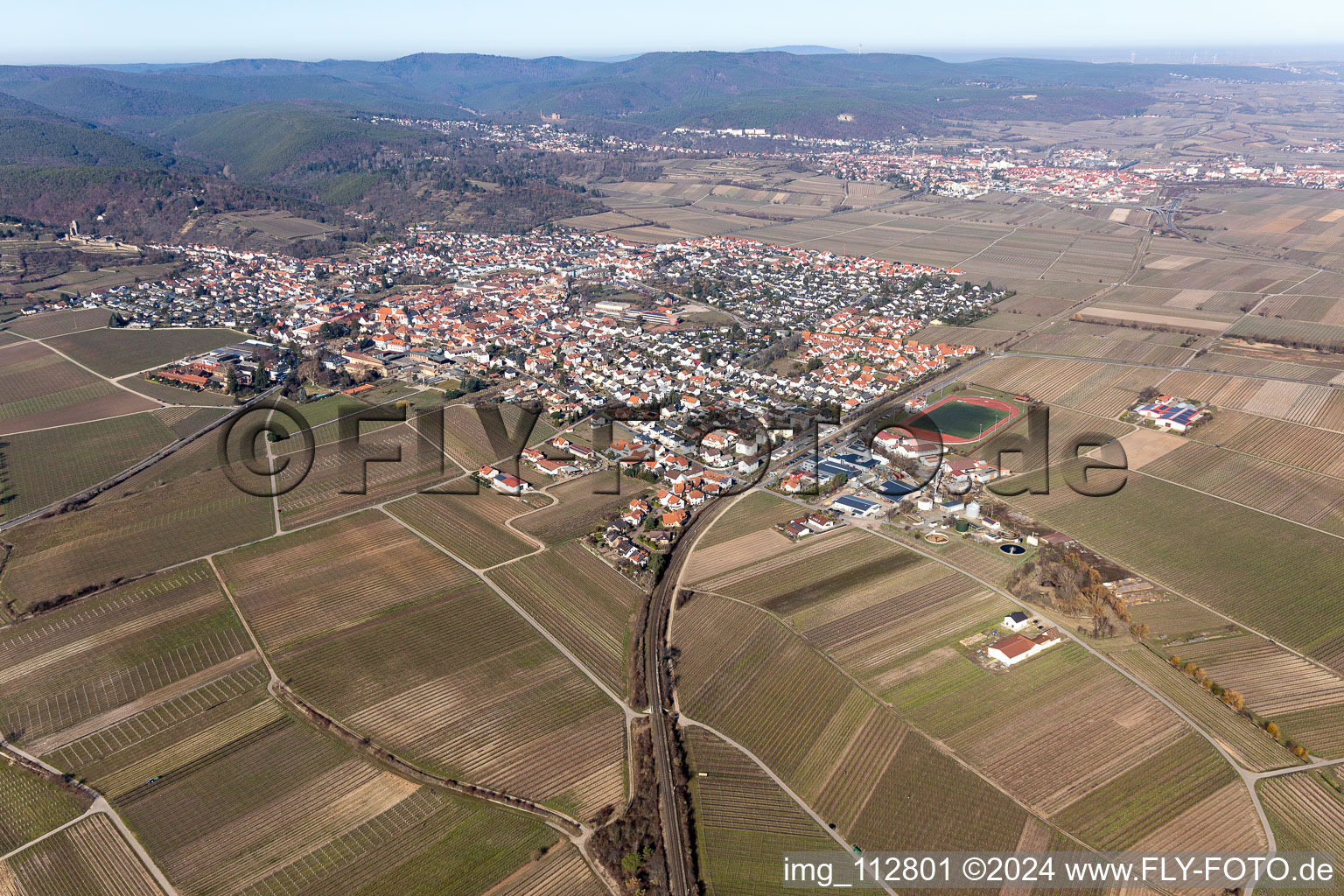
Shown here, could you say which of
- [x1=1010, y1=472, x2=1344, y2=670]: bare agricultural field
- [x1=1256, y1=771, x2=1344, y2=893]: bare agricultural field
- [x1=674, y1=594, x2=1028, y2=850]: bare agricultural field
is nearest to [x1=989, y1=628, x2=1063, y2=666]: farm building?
[x1=674, y1=594, x2=1028, y2=850]: bare agricultural field

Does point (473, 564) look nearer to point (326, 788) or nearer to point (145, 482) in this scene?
point (326, 788)

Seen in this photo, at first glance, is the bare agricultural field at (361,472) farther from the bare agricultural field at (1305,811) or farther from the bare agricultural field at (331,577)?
the bare agricultural field at (1305,811)

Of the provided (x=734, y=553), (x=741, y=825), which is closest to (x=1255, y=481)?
(x=734, y=553)

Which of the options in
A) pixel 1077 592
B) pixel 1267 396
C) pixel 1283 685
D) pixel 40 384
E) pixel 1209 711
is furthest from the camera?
pixel 40 384

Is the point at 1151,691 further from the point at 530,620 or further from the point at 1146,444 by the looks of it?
the point at 1146,444

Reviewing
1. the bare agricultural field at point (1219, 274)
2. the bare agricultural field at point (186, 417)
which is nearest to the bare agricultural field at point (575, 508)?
the bare agricultural field at point (186, 417)

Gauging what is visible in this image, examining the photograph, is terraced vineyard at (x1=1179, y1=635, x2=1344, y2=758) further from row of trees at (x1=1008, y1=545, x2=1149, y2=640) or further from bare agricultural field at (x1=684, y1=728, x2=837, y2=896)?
bare agricultural field at (x1=684, y1=728, x2=837, y2=896)
